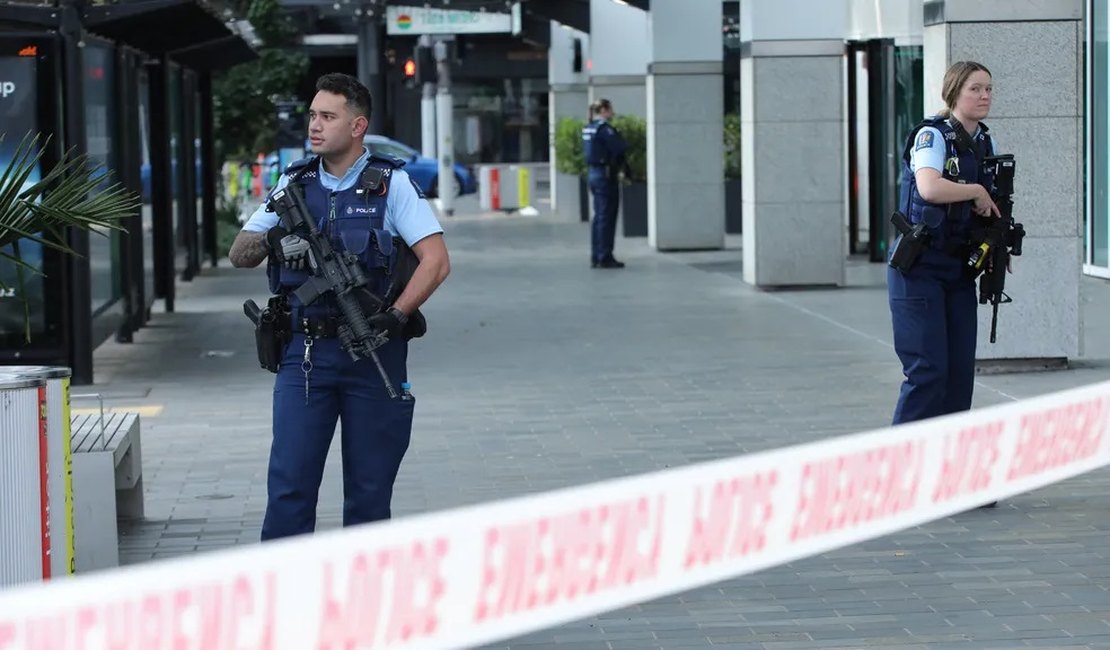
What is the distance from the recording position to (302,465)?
5.72 m

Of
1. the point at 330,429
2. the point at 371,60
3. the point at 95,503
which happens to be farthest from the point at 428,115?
the point at 330,429

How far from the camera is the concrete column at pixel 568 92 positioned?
34.1 meters

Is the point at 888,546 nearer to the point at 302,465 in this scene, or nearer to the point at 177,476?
the point at 302,465

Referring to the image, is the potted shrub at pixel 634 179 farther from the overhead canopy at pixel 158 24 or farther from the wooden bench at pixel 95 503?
the wooden bench at pixel 95 503

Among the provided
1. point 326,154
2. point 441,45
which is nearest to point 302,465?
point 326,154

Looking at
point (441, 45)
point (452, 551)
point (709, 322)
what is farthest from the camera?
point (441, 45)

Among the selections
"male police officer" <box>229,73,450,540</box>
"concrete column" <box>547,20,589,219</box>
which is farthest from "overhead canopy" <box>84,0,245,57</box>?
"concrete column" <box>547,20,589,219</box>

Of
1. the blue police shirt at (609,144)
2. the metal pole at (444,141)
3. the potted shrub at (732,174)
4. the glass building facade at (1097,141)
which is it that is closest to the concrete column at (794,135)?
the glass building facade at (1097,141)

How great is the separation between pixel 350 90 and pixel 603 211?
1572 centimetres

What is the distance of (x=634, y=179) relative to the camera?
92.7ft

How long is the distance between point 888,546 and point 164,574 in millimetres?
4593

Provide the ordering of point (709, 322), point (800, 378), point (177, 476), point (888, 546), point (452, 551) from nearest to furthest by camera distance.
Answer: point (452, 551) < point (888, 546) < point (177, 476) < point (800, 378) < point (709, 322)

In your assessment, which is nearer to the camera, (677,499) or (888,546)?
(677,499)

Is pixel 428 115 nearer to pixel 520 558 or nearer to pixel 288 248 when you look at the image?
pixel 288 248
